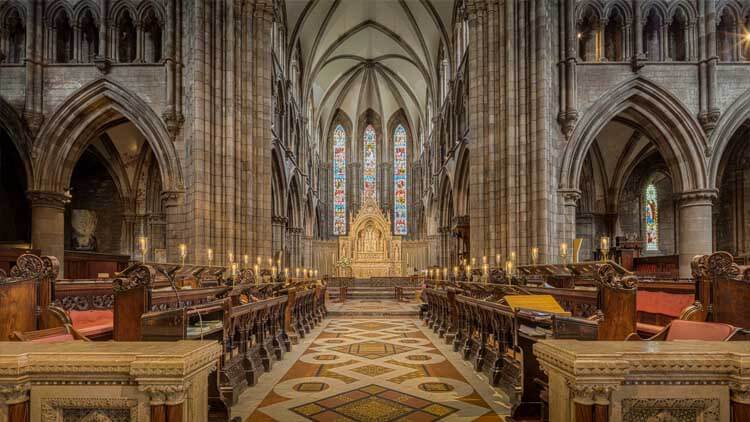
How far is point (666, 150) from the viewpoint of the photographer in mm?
15781

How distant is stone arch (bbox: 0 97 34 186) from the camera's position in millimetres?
15195

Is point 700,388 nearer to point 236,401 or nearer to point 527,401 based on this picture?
point 527,401

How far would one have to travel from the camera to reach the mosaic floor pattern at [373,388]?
4.97 m

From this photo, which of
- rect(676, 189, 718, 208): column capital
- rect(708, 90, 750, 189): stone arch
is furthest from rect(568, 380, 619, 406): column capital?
rect(708, 90, 750, 189): stone arch

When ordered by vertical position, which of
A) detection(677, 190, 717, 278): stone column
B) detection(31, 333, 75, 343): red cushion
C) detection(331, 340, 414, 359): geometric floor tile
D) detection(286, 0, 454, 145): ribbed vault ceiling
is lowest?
detection(331, 340, 414, 359): geometric floor tile

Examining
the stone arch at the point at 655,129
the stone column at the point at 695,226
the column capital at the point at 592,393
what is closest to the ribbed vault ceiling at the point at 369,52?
the stone arch at the point at 655,129

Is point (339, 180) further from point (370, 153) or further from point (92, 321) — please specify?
point (92, 321)

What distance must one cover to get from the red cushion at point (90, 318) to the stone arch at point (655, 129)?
41.7ft

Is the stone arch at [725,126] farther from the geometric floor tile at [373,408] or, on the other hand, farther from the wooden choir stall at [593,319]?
the geometric floor tile at [373,408]

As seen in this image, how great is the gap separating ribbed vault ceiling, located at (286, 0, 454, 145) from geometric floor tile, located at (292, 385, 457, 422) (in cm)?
2311

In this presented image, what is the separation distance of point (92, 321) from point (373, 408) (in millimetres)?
4156

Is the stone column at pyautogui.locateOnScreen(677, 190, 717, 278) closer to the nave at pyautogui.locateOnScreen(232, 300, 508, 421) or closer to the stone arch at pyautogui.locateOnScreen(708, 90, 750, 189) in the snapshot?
the stone arch at pyautogui.locateOnScreen(708, 90, 750, 189)

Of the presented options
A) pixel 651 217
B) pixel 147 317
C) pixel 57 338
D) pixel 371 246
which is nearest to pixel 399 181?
pixel 371 246

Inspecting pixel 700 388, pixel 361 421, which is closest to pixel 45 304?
pixel 361 421
